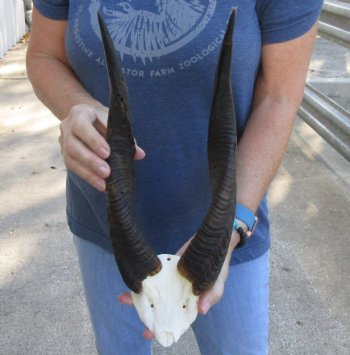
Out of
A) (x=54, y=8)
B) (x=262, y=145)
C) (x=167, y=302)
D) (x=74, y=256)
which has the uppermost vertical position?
(x=54, y=8)

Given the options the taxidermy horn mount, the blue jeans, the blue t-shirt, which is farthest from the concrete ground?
the taxidermy horn mount

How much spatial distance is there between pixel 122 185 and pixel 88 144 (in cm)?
14

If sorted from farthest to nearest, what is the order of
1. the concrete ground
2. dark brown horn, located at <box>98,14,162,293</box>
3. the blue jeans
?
the concrete ground, the blue jeans, dark brown horn, located at <box>98,14,162,293</box>

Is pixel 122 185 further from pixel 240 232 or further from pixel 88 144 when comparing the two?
pixel 240 232

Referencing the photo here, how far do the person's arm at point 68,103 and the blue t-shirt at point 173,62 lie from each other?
59mm

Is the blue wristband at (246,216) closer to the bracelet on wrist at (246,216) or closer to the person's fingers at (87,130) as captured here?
the bracelet on wrist at (246,216)

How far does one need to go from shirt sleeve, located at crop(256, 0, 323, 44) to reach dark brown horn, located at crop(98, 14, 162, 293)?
1.66ft

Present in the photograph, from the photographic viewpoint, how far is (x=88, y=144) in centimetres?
119

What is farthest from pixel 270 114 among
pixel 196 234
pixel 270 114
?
pixel 196 234

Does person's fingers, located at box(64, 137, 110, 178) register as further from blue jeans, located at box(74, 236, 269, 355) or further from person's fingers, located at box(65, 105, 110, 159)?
blue jeans, located at box(74, 236, 269, 355)

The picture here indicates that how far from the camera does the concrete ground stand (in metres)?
3.11

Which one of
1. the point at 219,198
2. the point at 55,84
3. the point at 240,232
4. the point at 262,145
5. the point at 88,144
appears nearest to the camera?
the point at 219,198

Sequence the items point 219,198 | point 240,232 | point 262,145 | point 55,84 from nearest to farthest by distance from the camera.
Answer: point 219,198 → point 240,232 → point 262,145 → point 55,84

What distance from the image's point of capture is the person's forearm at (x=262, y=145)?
1.43m
